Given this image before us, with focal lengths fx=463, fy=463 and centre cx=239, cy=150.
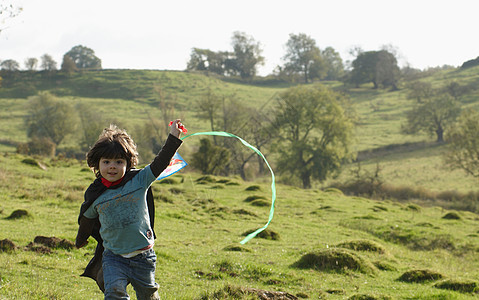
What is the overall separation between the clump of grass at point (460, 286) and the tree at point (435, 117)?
206 ft

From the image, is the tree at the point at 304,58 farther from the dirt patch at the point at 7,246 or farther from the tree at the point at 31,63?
the dirt patch at the point at 7,246

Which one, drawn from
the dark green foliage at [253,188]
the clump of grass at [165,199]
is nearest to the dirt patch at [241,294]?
the clump of grass at [165,199]

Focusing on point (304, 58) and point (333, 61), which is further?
point (333, 61)

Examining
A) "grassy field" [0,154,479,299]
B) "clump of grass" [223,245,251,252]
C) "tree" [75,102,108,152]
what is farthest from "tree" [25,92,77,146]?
"clump of grass" [223,245,251,252]

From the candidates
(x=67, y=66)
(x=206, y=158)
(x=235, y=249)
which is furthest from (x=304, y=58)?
(x=235, y=249)

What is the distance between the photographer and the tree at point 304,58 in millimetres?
134750

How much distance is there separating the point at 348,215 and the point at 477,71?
95.7 meters

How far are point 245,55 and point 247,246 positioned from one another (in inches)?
4870

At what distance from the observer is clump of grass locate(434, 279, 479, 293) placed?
1091cm

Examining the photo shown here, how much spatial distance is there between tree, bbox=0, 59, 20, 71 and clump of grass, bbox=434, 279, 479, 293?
362 ft

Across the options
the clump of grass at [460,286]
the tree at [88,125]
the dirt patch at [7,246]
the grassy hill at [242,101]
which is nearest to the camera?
the dirt patch at [7,246]

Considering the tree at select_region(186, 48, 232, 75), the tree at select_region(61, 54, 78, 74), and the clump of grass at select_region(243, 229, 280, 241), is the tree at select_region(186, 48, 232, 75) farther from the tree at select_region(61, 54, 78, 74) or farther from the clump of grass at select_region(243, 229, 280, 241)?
the clump of grass at select_region(243, 229, 280, 241)

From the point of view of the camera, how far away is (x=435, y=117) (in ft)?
228

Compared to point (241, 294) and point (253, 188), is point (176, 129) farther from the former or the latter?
point (253, 188)
